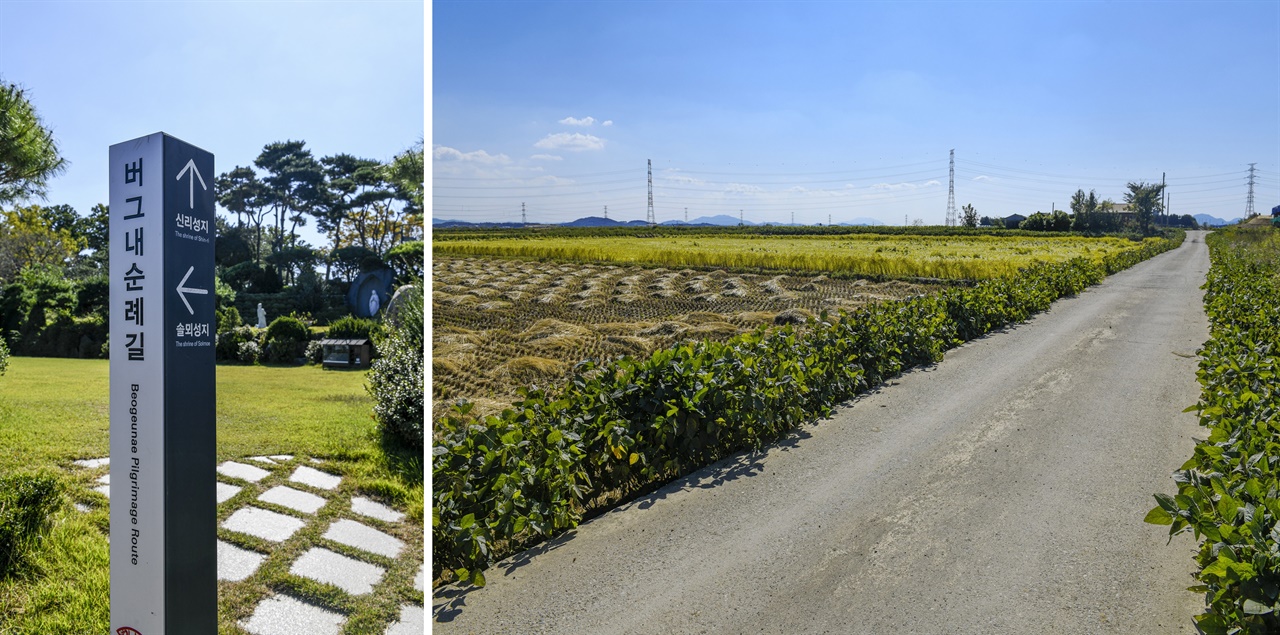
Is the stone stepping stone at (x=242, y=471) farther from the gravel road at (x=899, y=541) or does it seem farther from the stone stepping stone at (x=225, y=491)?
the gravel road at (x=899, y=541)

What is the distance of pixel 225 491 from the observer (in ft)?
13.4

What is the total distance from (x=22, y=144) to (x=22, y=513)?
494 cm

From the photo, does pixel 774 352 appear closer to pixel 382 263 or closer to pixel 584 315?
pixel 584 315

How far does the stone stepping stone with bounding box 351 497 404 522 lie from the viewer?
401 centimetres

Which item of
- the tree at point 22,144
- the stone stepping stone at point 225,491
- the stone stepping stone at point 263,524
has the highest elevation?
the tree at point 22,144

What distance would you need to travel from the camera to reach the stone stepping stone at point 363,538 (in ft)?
11.7

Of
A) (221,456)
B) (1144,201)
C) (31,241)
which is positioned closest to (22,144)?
(221,456)

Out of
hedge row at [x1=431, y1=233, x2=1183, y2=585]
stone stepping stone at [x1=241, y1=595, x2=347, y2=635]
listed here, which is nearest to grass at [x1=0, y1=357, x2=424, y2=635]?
stone stepping stone at [x1=241, y1=595, x2=347, y2=635]

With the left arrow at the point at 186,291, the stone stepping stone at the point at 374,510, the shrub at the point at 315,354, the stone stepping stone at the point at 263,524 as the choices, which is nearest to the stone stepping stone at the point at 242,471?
the stone stepping stone at the point at 263,524

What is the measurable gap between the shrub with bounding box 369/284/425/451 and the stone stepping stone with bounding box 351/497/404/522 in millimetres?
1056

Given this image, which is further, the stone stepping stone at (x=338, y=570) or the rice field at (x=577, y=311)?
the rice field at (x=577, y=311)

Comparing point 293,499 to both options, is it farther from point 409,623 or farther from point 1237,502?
point 1237,502

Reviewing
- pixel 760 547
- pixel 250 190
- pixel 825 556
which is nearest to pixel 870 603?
pixel 825 556

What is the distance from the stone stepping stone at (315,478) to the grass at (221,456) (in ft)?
0.28
